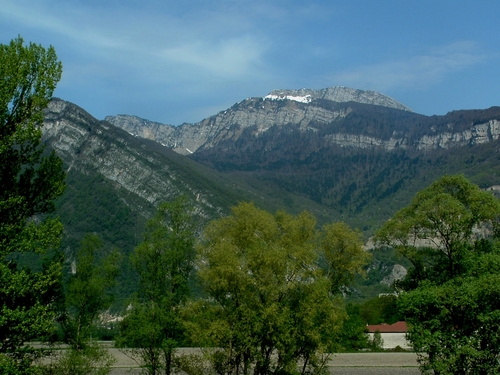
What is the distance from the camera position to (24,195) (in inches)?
918

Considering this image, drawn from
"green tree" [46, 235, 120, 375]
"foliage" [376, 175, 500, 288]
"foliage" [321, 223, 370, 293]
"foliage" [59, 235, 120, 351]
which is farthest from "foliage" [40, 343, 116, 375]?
"foliage" [376, 175, 500, 288]

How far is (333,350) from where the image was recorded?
30109 millimetres

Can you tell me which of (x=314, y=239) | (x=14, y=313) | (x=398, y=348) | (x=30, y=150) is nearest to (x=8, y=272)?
(x=14, y=313)

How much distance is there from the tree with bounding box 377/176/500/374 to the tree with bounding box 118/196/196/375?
39.0 ft

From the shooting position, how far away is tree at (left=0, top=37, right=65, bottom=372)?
2053cm

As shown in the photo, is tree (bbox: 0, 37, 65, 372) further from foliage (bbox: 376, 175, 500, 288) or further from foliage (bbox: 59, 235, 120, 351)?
foliage (bbox: 376, 175, 500, 288)

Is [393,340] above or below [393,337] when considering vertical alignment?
below

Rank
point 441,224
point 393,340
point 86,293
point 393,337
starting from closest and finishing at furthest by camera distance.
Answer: point 441,224, point 86,293, point 393,340, point 393,337

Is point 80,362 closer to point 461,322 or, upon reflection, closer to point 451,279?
point 461,322

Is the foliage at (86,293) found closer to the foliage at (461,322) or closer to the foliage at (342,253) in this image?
the foliage at (342,253)

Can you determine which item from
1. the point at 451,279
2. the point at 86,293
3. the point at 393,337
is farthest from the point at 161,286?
the point at 393,337

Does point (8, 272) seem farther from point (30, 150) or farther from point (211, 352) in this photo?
point (211, 352)

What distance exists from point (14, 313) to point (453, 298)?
18477mm

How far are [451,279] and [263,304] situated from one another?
9.57 metres
